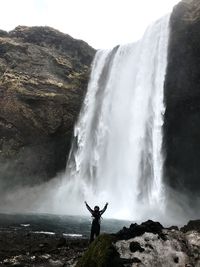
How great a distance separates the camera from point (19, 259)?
17.5m

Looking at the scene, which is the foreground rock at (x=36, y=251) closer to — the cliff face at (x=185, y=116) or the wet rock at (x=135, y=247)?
the wet rock at (x=135, y=247)

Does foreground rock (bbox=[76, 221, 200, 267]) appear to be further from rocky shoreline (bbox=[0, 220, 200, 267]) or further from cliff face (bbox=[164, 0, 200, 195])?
→ cliff face (bbox=[164, 0, 200, 195])

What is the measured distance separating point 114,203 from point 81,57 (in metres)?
29.3

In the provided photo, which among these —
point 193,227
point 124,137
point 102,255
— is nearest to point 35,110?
point 124,137

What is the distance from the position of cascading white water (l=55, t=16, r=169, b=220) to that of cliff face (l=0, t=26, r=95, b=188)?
219 cm

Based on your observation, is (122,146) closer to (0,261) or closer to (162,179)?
(162,179)

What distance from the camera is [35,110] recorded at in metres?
60.0

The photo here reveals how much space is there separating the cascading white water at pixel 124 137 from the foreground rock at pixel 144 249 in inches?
1393

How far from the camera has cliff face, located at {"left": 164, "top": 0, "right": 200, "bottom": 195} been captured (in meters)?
52.6

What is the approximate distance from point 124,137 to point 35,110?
534 inches

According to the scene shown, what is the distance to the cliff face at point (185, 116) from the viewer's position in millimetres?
52625

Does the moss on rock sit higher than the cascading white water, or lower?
lower

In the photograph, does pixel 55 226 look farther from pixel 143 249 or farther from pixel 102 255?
pixel 102 255

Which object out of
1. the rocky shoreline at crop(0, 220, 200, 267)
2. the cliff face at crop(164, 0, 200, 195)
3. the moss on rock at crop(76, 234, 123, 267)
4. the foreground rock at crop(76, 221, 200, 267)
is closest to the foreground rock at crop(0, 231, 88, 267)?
the rocky shoreline at crop(0, 220, 200, 267)
